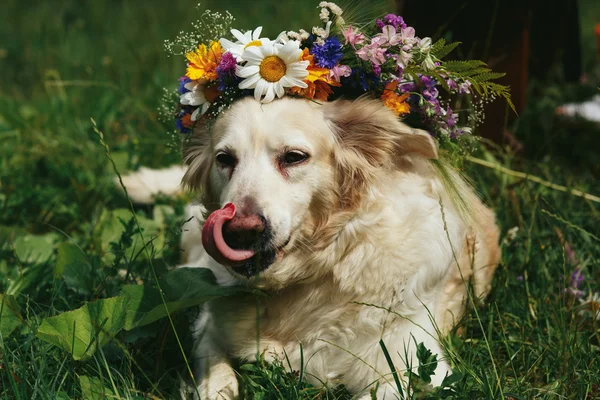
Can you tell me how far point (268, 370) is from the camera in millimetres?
2299

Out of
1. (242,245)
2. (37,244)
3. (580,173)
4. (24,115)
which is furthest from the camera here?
(24,115)

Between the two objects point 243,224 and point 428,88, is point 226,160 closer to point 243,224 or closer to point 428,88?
point 243,224

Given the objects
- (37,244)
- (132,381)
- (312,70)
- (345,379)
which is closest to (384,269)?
(345,379)

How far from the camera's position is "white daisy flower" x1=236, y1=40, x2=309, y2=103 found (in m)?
2.28

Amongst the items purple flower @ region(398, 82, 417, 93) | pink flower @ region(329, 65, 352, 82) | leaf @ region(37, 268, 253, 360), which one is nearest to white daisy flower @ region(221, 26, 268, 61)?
pink flower @ region(329, 65, 352, 82)

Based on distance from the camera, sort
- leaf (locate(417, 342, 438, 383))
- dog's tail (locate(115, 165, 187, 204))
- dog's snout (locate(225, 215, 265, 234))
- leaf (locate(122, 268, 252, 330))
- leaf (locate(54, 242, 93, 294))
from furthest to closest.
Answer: dog's tail (locate(115, 165, 187, 204)) → leaf (locate(54, 242, 93, 294)) → leaf (locate(122, 268, 252, 330)) → dog's snout (locate(225, 215, 265, 234)) → leaf (locate(417, 342, 438, 383))

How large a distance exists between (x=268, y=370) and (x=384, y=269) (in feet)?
1.71

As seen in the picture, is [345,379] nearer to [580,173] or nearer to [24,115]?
[580,173]

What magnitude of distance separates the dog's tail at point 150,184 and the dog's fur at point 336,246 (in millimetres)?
1337

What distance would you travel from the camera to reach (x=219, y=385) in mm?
2359

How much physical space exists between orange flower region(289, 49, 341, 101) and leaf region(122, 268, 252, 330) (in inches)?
27.8

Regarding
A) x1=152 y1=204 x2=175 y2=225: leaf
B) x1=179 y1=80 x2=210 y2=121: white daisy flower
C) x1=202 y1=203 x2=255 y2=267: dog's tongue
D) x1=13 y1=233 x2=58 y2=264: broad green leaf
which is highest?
x1=179 y1=80 x2=210 y2=121: white daisy flower

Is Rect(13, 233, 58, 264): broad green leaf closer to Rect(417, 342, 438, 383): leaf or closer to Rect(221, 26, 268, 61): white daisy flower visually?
Rect(221, 26, 268, 61): white daisy flower

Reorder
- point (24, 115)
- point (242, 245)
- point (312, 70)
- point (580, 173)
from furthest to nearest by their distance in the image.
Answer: point (24, 115), point (580, 173), point (312, 70), point (242, 245)
